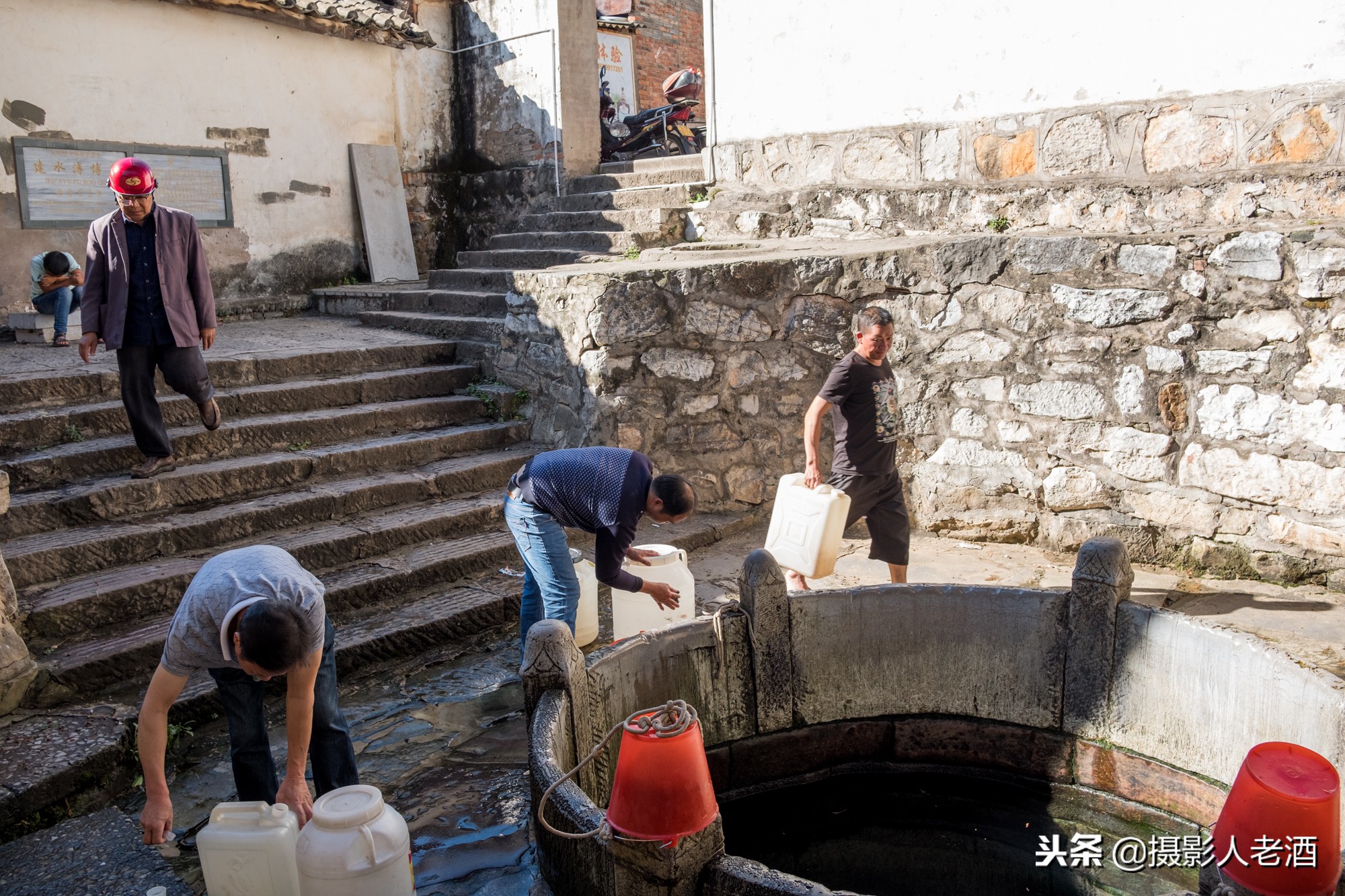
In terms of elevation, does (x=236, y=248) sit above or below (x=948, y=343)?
above

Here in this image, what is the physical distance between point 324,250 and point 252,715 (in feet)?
26.7

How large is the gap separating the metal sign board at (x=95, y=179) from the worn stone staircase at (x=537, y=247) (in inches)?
51.4

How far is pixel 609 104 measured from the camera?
1469 cm

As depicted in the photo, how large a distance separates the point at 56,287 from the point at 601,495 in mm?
5914

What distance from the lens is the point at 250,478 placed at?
541cm

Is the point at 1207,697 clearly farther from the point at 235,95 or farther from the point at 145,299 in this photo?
the point at 235,95

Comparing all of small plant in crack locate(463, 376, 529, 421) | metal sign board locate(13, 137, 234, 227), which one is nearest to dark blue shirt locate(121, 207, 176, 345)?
small plant in crack locate(463, 376, 529, 421)

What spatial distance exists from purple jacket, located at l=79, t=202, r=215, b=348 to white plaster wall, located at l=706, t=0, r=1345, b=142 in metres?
4.38

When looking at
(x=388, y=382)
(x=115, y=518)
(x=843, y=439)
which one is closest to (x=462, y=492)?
(x=388, y=382)

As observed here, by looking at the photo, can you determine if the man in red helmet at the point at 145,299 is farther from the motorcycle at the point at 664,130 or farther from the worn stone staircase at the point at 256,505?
the motorcycle at the point at 664,130

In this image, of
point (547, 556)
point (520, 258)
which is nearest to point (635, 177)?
point (520, 258)

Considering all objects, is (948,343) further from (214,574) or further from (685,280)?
(214,574)

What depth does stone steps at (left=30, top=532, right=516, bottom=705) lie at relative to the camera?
3988 mm

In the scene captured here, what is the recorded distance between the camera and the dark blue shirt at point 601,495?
3.60 meters
